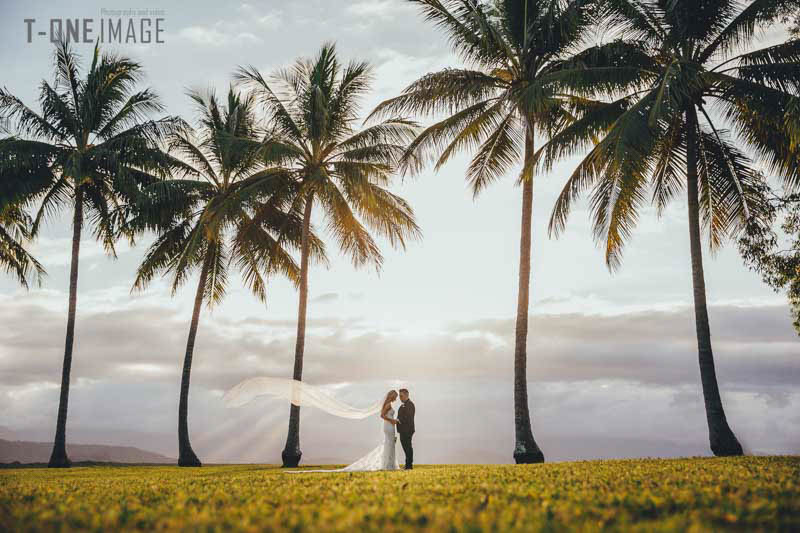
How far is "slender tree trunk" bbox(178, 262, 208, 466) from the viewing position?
2541 cm

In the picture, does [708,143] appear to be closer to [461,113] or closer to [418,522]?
[461,113]

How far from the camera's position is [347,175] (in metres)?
23.4


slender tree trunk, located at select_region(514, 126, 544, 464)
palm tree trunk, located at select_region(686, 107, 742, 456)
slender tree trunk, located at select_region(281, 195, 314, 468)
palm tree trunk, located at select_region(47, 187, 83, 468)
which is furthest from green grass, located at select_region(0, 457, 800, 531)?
palm tree trunk, located at select_region(47, 187, 83, 468)

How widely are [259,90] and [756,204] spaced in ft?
62.2

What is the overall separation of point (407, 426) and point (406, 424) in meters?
0.06

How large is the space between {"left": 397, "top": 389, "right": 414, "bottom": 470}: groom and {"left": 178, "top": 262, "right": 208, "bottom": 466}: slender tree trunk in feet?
44.1

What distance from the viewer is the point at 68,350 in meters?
24.9

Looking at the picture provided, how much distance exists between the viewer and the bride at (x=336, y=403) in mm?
15062

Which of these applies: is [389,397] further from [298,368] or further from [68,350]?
[68,350]

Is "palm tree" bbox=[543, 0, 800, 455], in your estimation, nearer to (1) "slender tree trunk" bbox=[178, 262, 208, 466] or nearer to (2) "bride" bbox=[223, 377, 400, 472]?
(2) "bride" bbox=[223, 377, 400, 472]

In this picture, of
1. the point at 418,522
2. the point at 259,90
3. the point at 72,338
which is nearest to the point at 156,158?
the point at 259,90

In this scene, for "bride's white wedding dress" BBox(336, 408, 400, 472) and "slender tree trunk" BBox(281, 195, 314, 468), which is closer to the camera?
"bride's white wedding dress" BBox(336, 408, 400, 472)

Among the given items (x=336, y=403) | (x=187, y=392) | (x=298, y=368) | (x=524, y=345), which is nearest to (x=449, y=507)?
(x=336, y=403)

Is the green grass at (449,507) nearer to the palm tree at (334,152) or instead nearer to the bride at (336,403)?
the bride at (336,403)
